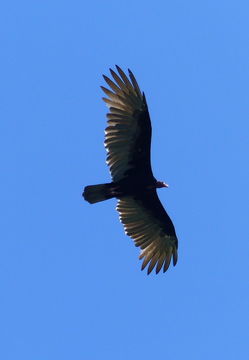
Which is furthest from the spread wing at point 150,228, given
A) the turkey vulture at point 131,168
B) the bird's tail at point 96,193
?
the bird's tail at point 96,193

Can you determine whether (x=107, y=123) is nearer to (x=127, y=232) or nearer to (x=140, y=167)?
(x=140, y=167)

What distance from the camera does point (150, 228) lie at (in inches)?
731

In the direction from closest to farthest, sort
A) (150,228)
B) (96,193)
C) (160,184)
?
(96,193) < (160,184) < (150,228)

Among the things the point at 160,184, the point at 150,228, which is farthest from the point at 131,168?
the point at 150,228

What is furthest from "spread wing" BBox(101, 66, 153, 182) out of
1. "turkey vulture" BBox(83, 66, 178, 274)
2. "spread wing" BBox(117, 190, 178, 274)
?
"spread wing" BBox(117, 190, 178, 274)

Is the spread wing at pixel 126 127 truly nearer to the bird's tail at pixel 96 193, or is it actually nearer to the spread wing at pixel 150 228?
the bird's tail at pixel 96 193

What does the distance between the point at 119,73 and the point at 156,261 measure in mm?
3341

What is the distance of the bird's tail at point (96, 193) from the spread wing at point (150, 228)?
28.4 inches

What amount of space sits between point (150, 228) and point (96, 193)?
161 centimetres

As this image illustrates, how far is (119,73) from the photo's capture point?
17.2m

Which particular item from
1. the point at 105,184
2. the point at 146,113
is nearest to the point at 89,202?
the point at 105,184

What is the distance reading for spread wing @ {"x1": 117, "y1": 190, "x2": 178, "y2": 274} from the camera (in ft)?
59.9

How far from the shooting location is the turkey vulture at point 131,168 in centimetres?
1736

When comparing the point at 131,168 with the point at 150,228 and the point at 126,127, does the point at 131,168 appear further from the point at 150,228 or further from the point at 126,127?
the point at 150,228
